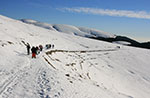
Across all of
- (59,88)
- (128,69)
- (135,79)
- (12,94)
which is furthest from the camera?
(128,69)

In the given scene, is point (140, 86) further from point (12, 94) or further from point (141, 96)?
point (12, 94)

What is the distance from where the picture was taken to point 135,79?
34.0 m

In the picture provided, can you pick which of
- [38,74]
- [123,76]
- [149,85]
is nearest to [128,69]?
[123,76]

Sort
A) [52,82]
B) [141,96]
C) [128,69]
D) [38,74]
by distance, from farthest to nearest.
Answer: [128,69]
[141,96]
[38,74]
[52,82]

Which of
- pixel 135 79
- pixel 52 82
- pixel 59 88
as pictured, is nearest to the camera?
pixel 59 88

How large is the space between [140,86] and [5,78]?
2687 cm

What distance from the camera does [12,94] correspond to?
365 inches

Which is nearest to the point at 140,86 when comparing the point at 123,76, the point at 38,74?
the point at 123,76

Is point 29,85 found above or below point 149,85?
above

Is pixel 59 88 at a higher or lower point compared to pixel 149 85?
higher

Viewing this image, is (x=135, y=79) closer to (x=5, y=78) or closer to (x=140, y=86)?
(x=140, y=86)

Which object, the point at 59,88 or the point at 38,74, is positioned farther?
the point at 38,74

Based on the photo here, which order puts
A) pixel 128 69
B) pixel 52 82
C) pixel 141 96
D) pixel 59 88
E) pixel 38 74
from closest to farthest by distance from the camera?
pixel 59 88 < pixel 52 82 < pixel 38 74 < pixel 141 96 < pixel 128 69

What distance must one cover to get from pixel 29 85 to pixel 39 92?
1.37 meters
